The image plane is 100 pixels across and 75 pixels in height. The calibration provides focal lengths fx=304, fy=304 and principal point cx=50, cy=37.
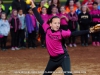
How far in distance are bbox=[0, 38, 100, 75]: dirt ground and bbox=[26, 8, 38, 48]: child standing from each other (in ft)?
1.23

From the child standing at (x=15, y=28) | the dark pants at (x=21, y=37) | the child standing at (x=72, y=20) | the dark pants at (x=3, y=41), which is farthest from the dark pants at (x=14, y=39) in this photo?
the child standing at (x=72, y=20)

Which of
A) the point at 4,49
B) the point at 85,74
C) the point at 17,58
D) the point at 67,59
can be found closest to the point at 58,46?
the point at 67,59

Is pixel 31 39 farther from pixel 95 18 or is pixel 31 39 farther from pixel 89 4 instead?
pixel 89 4

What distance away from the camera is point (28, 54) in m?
11.2

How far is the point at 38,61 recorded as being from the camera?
9969 mm

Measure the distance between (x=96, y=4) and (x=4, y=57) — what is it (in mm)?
4539

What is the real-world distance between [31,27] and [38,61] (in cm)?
268

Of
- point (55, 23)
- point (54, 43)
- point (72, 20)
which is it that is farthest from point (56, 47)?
point (72, 20)

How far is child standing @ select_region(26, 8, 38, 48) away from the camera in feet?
40.3

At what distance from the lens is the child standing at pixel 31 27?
1230 cm

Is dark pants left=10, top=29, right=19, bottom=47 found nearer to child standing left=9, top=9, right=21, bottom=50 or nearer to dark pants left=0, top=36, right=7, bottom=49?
child standing left=9, top=9, right=21, bottom=50

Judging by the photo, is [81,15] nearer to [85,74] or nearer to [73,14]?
[73,14]

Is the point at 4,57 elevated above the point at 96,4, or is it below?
below

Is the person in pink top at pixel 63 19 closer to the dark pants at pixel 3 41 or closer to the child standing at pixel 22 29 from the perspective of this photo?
the child standing at pixel 22 29
